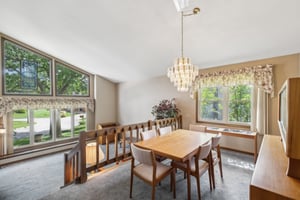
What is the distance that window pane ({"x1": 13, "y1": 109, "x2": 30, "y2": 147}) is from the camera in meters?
4.25

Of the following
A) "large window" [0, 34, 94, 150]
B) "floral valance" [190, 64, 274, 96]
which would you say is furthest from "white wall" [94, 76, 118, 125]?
"floral valance" [190, 64, 274, 96]

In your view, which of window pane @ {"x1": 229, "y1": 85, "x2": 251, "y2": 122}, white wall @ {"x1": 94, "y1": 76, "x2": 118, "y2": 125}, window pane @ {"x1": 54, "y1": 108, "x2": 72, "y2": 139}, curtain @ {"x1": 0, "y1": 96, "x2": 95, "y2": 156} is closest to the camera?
window pane @ {"x1": 229, "y1": 85, "x2": 251, "y2": 122}

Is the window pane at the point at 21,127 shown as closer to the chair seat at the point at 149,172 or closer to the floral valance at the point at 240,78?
the chair seat at the point at 149,172

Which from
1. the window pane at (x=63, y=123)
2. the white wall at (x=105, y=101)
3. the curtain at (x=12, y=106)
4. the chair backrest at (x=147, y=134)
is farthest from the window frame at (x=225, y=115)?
the window pane at (x=63, y=123)

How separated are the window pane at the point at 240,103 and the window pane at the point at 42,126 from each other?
567cm

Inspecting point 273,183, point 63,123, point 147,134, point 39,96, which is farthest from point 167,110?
point 39,96

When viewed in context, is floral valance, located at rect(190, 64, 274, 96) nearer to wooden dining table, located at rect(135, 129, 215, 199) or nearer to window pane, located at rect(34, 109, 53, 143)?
wooden dining table, located at rect(135, 129, 215, 199)

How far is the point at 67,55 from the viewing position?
4.65m

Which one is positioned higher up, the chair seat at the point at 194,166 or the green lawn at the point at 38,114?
the green lawn at the point at 38,114

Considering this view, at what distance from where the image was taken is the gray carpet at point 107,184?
2021 millimetres

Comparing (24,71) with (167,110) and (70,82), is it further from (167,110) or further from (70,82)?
(167,110)

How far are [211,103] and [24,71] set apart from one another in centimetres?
572

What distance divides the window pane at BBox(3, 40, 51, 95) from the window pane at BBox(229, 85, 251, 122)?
5680mm

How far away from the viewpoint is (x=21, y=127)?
14.3 ft
